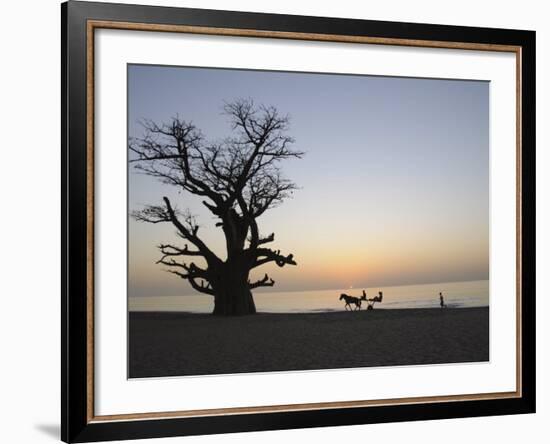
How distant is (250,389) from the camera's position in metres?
3.26

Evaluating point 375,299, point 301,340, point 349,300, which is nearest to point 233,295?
point 301,340

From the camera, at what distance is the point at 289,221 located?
332 centimetres

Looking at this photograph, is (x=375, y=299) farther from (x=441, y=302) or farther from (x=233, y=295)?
(x=233, y=295)

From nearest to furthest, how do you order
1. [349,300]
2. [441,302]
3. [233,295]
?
1. [233,295]
2. [349,300]
3. [441,302]

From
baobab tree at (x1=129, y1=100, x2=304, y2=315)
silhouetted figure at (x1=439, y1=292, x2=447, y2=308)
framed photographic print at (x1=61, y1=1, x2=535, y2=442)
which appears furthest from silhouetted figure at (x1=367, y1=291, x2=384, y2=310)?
baobab tree at (x1=129, y1=100, x2=304, y2=315)

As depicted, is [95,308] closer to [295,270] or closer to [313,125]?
[295,270]

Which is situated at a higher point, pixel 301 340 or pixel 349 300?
pixel 349 300

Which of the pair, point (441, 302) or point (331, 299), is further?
point (441, 302)

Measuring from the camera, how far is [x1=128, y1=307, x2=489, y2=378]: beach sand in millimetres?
3184

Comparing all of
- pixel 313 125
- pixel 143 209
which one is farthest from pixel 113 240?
pixel 313 125

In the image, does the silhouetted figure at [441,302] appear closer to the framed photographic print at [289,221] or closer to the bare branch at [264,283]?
the framed photographic print at [289,221]

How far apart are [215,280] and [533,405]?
1422 mm

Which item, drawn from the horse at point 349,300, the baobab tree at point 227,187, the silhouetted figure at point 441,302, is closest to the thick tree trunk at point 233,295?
the baobab tree at point 227,187

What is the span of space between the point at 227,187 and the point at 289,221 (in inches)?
10.6
